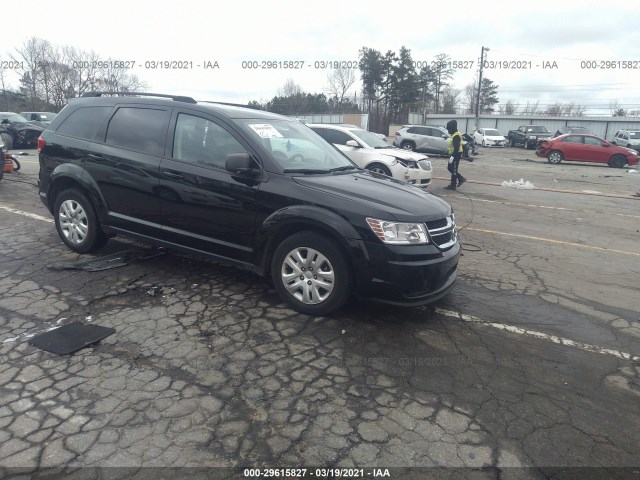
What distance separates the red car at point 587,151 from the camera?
22672mm

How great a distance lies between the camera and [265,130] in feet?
15.0

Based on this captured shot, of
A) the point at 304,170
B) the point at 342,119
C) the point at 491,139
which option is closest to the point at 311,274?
the point at 304,170

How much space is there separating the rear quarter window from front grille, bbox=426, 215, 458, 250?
12.6 feet

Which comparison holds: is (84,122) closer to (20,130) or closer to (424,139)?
(20,130)

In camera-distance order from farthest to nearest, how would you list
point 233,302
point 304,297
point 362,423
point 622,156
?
point 622,156
point 233,302
point 304,297
point 362,423

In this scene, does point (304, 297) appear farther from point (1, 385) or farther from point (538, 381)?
point (1, 385)

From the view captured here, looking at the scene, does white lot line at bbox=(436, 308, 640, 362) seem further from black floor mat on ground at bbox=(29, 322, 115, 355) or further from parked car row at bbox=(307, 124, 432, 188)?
parked car row at bbox=(307, 124, 432, 188)

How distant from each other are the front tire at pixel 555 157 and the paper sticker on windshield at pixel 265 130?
23.4 m

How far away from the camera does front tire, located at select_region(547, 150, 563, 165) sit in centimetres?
2392

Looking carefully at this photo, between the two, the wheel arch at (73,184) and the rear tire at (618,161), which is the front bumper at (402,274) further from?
the rear tire at (618,161)

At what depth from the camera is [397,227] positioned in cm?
373

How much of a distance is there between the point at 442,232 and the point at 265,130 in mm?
2006

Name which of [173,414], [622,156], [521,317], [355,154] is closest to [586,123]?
[622,156]

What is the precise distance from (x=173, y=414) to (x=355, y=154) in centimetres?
918
